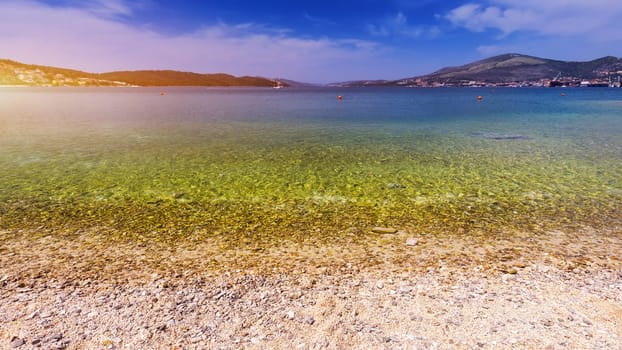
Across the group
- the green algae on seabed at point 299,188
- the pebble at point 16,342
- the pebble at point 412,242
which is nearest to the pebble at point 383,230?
the green algae on seabed at point 299,188

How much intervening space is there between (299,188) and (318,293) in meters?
8.34

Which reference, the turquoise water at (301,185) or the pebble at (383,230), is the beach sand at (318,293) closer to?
the pebble at (383,230)

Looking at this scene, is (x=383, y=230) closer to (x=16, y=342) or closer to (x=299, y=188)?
(x=299, y=188)

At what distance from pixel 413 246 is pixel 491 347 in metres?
4.25

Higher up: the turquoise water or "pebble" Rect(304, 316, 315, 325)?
the turquoise water

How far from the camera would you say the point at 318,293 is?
769cm

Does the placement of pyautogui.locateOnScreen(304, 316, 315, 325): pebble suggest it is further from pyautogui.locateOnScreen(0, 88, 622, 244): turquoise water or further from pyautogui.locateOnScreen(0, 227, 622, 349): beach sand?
pyautogui.locateOnScreen(0, 88, 622, 244): turquoise water

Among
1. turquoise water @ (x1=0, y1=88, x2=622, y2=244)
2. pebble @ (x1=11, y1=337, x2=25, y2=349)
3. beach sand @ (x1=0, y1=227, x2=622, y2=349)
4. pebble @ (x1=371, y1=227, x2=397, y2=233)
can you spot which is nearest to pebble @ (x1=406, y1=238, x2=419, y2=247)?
beach sand @ (x1=0, y1=227, x2=622, y2=349)

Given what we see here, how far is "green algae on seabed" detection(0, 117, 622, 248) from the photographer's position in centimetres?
1172

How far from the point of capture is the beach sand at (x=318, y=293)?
6.21 meters

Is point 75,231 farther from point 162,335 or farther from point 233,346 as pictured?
point 233,346

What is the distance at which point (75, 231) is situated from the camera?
11.0 m

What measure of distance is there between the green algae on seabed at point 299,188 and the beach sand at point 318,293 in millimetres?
1109

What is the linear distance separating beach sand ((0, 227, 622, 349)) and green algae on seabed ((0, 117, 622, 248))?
111cm
